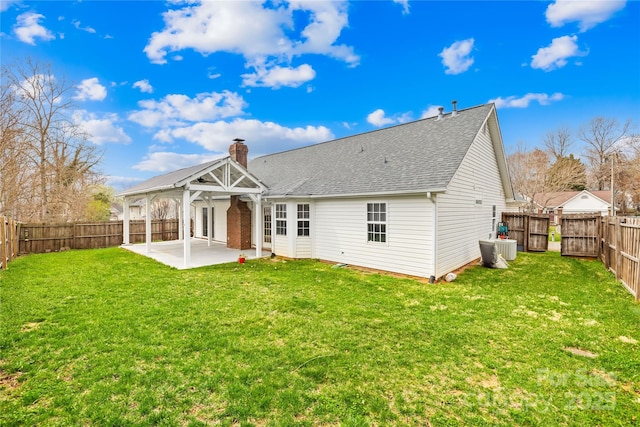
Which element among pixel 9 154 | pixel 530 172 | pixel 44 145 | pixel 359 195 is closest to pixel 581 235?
pixel 359 195

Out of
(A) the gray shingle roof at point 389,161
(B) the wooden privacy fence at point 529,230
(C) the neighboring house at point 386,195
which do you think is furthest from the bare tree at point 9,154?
(B) the wooden privacy fence at point 529,230

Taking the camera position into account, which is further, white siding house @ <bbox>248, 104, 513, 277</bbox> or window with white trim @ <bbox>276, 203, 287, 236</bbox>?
window with white trim @ <bbox>276, 203, 287, 236</bbox>

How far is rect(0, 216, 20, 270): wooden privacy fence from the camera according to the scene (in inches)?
380

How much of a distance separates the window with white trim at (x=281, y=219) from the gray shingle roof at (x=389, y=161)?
2.21 ft

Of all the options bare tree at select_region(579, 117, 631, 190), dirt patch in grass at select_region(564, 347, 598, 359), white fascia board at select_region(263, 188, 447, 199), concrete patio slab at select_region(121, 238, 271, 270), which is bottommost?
dirt patch in grass at select_region(564, 347, 598, 359)

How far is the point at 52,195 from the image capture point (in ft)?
61.7

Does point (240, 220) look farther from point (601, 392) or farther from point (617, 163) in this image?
point (617, 163)

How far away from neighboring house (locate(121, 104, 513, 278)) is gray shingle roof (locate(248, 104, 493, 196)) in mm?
46

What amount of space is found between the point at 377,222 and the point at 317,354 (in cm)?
614

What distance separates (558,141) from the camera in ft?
109

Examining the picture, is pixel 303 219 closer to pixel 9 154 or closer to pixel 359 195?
pixel 359 195

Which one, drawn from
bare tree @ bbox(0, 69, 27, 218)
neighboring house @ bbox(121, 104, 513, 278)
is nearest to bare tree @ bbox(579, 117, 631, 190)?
neighboring house @ bbox(121, 104, 513, 278)

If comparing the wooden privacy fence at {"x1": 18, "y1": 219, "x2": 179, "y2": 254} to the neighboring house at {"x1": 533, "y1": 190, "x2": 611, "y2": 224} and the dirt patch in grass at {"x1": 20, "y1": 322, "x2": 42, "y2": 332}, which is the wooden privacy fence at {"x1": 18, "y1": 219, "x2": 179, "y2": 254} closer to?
the dirt patch in grass at {"x1": 20, "y1": 322, "x2": 42, "y2": 332}

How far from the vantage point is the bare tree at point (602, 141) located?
102 feet
